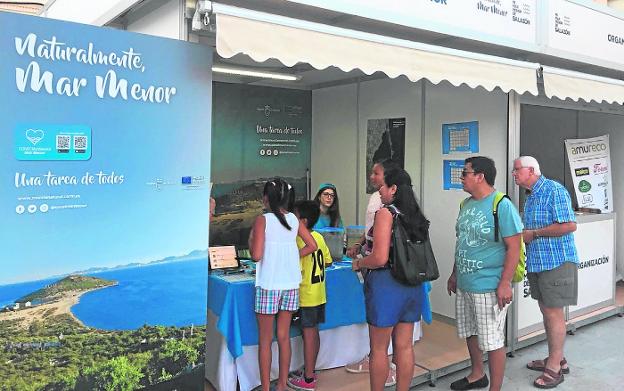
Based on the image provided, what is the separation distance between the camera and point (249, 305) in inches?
132

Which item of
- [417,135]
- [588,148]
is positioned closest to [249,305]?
[417,135]

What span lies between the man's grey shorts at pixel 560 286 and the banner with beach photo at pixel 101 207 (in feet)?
8.18

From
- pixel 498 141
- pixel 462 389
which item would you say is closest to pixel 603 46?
pixel 498 141

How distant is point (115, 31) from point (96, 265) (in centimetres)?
115

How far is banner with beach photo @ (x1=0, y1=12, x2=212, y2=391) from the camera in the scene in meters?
2.36

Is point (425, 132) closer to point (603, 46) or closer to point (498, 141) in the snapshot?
point (498, 141)

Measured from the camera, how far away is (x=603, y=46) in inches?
212

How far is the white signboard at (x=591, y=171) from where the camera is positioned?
5523 mm

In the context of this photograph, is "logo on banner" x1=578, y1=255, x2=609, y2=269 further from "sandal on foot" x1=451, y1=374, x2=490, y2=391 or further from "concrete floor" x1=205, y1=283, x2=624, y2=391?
"sandal on foot" x1=451, y1=374, x2=490, y2=391

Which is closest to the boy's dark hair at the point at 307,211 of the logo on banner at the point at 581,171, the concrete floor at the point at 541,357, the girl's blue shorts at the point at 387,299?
the girl's blue shorts at the point at 387,299

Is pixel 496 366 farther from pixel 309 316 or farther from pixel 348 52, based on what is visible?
pixel 348 52

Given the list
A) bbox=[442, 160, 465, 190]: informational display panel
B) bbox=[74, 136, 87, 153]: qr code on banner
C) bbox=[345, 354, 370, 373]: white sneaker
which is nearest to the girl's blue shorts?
bbox=[345, 354, 370, 373]: white sneaker

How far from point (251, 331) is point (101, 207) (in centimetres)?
132

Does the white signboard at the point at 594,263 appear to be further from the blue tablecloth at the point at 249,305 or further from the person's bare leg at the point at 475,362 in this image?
the blue tablecloth at the point at 249,305
